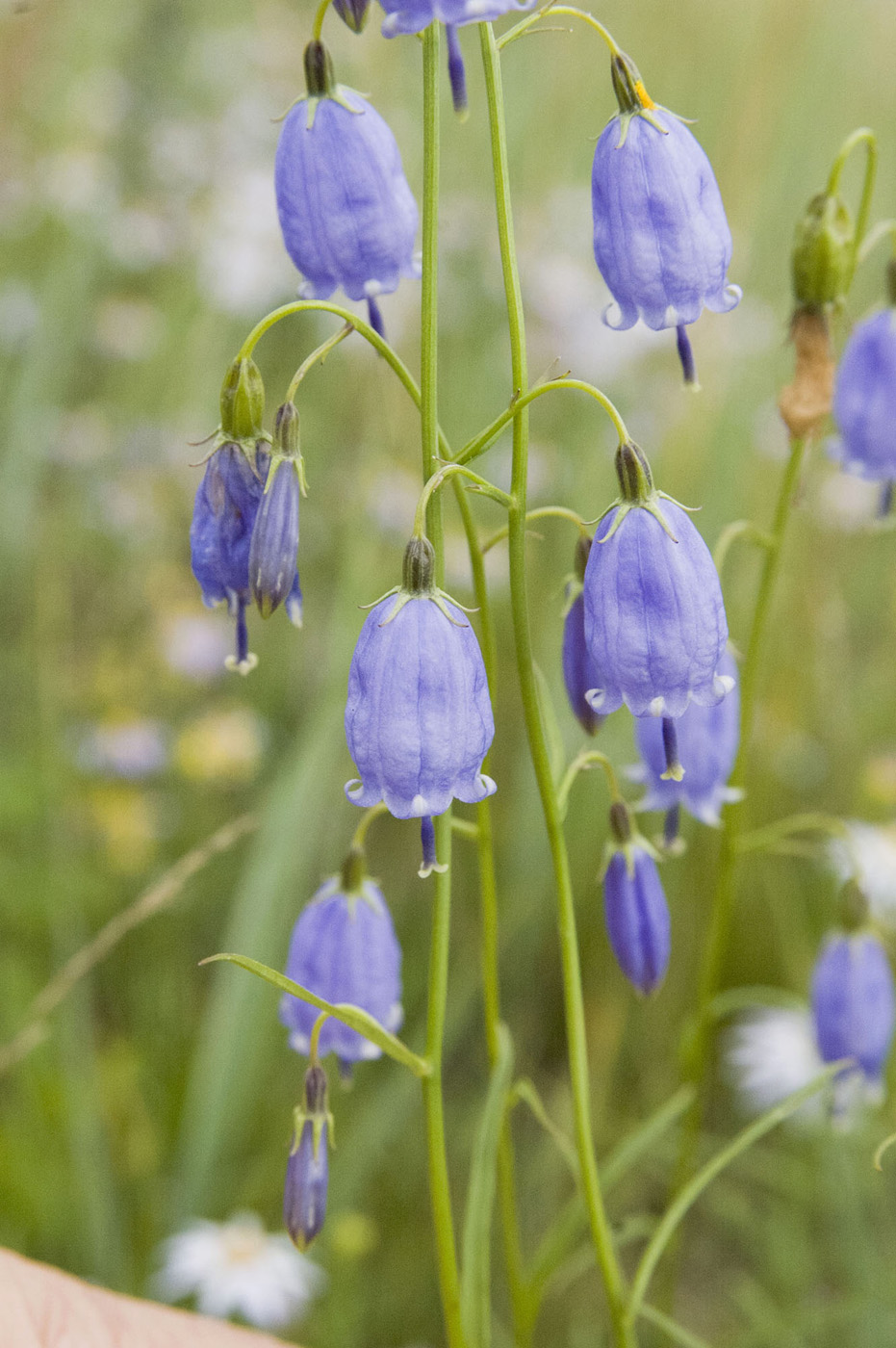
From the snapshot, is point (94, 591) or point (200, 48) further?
point (200, 48)

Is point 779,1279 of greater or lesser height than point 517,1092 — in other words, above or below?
below

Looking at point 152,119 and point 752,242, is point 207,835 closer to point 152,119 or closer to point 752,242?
point 752,242

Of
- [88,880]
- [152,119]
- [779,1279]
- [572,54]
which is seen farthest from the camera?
[572,54]

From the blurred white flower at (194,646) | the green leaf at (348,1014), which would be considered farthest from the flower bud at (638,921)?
the blurred white flower at (194,646)

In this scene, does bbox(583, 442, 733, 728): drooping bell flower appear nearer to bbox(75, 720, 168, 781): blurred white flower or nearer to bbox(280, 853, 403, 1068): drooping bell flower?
bbox(280, 853, 403, 1068): drooping bell flower

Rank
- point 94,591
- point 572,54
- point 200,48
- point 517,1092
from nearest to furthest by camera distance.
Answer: point 517,1092 < point 94,591 < point 572,54 < point 200,48

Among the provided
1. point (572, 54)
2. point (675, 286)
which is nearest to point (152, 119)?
point (572, 54)

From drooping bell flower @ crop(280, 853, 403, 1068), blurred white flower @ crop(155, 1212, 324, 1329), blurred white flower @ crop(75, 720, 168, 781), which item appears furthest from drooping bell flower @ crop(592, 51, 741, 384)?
blurred white flower @ crop(75, 720, 168, 781)
